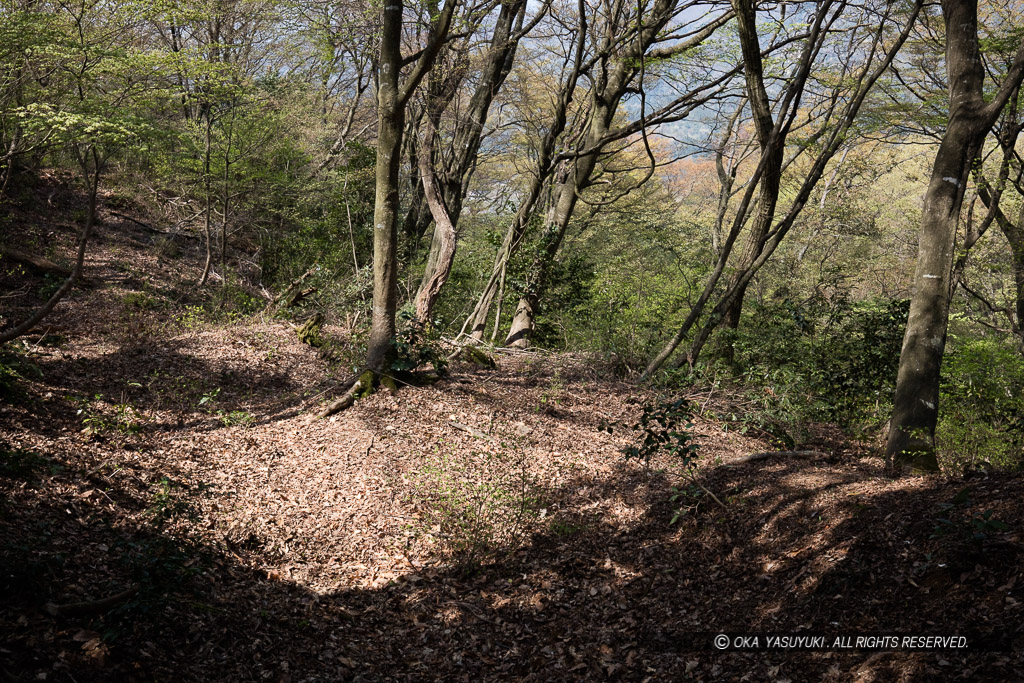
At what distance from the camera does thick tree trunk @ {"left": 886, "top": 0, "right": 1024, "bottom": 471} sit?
5.34 m

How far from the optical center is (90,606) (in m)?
3.19

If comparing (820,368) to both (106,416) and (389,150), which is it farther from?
(106,416)

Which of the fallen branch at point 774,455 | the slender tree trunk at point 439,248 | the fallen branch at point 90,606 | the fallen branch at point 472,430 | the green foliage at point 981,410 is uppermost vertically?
the slender tree trunk at point 439,248

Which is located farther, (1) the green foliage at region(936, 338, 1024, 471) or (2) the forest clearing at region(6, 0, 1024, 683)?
(1) the green foliage at region(936, 338, 1024, 471)

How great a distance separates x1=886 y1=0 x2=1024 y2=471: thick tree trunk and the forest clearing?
3 centimetres

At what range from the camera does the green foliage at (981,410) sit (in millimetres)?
6352

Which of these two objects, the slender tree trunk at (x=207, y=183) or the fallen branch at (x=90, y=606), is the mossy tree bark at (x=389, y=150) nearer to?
the fallen branch at (x=90, y=606)

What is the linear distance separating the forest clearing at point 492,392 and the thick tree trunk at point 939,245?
0.10 feet

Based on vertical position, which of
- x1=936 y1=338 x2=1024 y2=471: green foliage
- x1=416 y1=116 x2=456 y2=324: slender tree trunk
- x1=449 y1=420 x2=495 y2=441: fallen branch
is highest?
x1=416 y1=116 x2=456 y2=324: slender tree trunk

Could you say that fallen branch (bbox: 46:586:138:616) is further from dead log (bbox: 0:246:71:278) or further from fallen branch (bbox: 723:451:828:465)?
dead log (bbox: 0:246:71:278)

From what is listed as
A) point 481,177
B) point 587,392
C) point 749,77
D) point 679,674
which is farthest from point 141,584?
point 481,177


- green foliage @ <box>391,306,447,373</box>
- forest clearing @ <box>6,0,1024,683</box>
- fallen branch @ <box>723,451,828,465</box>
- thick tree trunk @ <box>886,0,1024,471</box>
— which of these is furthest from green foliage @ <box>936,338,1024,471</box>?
green foliage @ <box>391,306,447,373</box>

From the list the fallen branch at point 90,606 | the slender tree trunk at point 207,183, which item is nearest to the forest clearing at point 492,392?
the fallen branch at point 90,606

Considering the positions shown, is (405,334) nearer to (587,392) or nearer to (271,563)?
(587,392)
